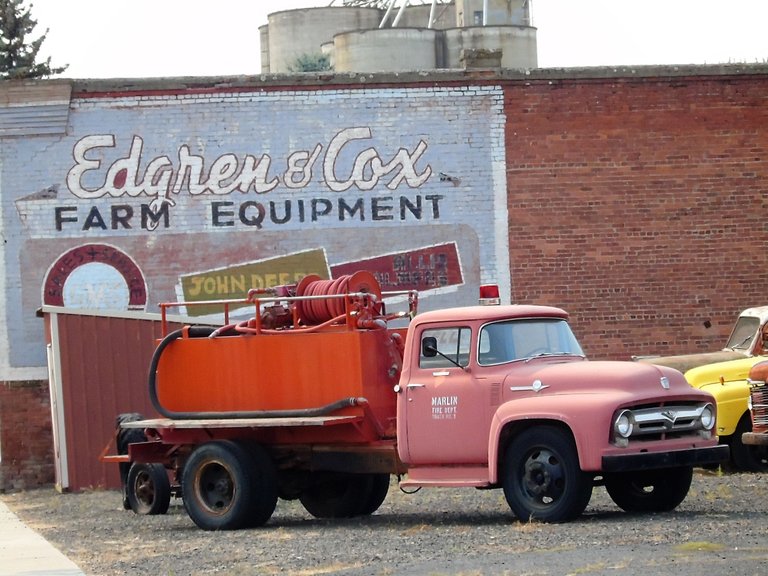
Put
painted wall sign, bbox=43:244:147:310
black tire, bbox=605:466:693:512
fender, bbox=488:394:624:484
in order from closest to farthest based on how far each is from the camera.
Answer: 1. fender, bbox=488:394:624:484
2. black tire, bbox=605:466:693:512
3. painted wall sign, bbox=43:244:147:310

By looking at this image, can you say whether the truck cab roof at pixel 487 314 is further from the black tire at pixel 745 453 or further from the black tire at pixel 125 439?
the black tire at pixel 745 453

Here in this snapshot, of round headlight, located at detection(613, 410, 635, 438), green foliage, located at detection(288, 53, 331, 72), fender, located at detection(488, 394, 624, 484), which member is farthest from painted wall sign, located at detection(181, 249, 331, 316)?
green foliage, located at detection(288, 53, 331, 72)

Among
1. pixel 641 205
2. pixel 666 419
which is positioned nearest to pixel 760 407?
pixel 666 419

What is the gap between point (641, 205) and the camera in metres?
22.1

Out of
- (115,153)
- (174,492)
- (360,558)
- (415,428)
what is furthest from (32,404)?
(360,558)

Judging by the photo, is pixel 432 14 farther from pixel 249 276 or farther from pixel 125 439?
pixel 125 439

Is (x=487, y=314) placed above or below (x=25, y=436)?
above

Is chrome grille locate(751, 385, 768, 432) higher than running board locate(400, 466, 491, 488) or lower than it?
higher

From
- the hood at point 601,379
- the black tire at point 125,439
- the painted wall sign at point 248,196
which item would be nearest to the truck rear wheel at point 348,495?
the black tire at point 125,439

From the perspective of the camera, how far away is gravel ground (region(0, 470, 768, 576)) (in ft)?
31.3

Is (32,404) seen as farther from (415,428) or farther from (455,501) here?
(415,428)

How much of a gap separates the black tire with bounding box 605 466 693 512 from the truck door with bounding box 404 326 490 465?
129cm

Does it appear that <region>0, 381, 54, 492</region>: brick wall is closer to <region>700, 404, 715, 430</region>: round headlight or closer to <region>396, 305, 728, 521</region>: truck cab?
<region>396, 305, 728, 521</region>: truck cab

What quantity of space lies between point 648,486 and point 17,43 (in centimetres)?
3532
